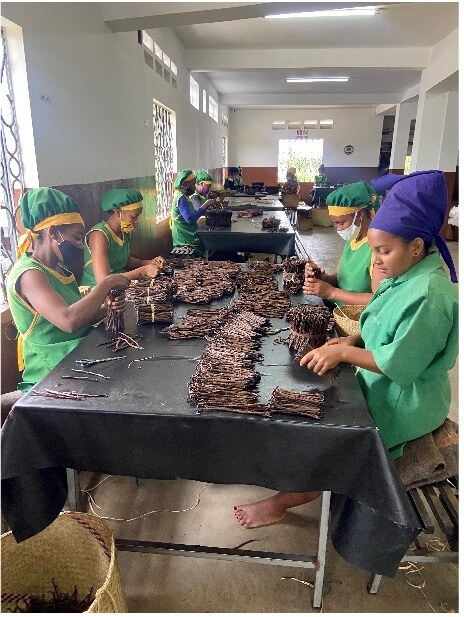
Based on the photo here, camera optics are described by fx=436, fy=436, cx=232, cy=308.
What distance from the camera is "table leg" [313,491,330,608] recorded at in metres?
1.66

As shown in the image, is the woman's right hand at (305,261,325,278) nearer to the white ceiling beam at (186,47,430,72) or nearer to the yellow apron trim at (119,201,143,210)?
the yellow apron trim at (119,201,143,210)

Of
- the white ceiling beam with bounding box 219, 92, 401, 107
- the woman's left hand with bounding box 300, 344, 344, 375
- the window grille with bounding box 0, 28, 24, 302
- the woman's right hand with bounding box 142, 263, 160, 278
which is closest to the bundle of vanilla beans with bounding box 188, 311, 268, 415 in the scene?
the woman's left hand with bounding box 300, 344, 344, 375

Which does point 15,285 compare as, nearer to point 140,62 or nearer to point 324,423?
point 324,423

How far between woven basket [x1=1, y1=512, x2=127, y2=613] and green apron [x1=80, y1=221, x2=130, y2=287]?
1.72 meters

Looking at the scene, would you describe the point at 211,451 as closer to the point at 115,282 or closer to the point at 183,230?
the point at 115,282

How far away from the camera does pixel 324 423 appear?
1.41 meters

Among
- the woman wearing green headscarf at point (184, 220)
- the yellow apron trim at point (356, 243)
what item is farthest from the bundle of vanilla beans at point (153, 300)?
the woman wearing green headscarf at point (184, 220)

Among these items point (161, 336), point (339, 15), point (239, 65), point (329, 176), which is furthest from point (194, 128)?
point (329, 176)

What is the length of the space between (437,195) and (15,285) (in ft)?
5.82

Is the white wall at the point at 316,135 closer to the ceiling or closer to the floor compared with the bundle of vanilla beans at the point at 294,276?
closer to the ceiling

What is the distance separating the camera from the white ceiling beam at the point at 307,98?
13.5m

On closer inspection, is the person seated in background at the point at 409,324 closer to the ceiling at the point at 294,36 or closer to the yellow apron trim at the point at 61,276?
the yellow apron trim at the point at 61,276

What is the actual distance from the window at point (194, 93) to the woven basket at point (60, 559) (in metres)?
8.77

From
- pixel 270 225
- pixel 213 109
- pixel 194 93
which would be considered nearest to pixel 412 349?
pixel 270 225
